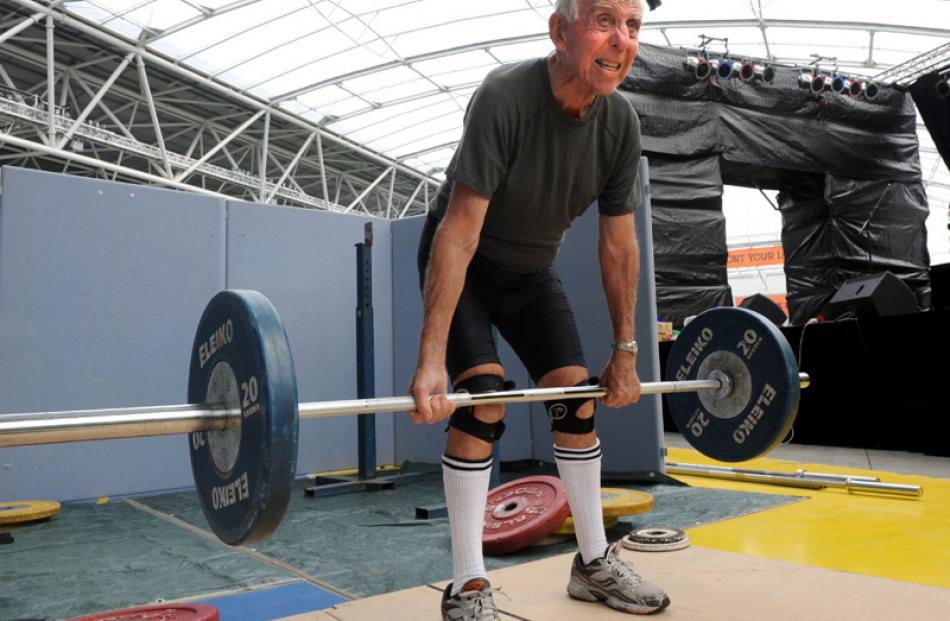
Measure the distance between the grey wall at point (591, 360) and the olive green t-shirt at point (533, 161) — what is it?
6.35ft

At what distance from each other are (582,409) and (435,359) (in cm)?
44

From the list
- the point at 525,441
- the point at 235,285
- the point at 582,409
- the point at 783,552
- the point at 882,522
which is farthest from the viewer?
the point at 525,441

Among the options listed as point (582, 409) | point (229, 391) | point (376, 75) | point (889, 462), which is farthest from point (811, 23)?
point (229, 391)

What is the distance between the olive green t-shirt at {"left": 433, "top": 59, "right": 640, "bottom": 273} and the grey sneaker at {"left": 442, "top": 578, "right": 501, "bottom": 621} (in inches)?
26.3

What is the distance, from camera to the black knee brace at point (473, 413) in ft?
4.83

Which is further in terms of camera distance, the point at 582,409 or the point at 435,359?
the point at 582,409

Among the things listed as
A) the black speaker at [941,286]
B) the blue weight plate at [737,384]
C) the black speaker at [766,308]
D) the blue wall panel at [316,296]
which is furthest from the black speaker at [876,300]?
the blue weight plate at [737,384]

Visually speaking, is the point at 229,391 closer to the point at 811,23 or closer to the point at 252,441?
the point at 252,441

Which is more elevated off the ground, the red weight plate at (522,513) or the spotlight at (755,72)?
the spotlight at (755,72)

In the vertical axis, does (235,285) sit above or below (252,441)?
above

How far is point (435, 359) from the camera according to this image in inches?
52.9

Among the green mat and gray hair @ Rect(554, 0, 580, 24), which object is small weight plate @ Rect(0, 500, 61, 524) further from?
gray hair @ Rect(554, 0, 580, 24)

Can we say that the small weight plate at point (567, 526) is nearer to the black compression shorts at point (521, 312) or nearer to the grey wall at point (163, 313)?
the black compression shorts at point (521, 312)

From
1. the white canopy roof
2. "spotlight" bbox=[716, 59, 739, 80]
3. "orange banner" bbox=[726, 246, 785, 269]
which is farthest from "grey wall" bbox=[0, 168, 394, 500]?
"orange banner" bbox=[726, 246, 785, 269]
